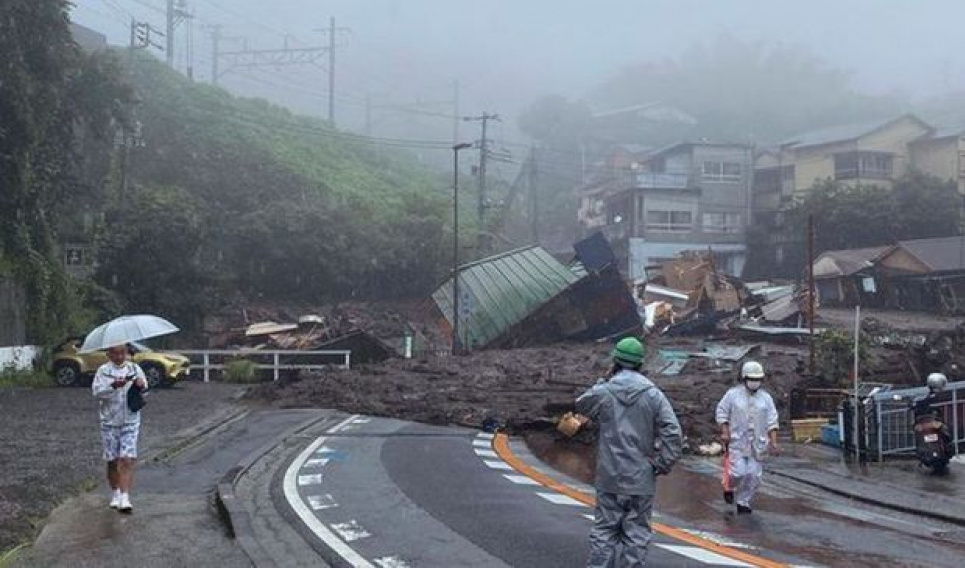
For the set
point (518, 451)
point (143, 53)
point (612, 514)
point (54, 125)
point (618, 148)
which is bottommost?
point (518, 451)

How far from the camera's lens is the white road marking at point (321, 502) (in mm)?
9734

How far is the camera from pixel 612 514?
249 inches

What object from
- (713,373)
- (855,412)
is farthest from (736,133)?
(855,412)

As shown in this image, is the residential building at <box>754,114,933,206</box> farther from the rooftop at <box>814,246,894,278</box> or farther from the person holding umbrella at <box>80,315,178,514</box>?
the person holding umbrella at <box>80,315,178,514</box>

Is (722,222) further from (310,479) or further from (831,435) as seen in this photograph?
(310,479)

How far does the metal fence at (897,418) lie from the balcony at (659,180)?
5179 centimetres

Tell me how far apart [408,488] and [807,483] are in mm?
5213

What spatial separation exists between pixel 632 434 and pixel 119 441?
536cm

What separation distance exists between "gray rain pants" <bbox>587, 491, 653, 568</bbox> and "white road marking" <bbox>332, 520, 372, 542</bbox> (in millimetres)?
2597

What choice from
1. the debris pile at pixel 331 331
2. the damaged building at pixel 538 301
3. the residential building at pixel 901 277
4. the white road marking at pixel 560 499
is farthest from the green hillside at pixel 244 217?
the white road marking at pixel 560 499

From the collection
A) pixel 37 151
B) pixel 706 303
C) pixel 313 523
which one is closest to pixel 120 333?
pixel 313 523

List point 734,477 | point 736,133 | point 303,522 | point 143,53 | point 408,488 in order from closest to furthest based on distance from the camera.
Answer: point 303,522 → point 734,477 → point 408,488 → point 143,53 → point 736,133

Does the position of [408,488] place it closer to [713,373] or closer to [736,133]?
[713,373]

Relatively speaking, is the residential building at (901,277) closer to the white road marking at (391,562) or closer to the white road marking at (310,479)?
the white road marking at (310,479)
